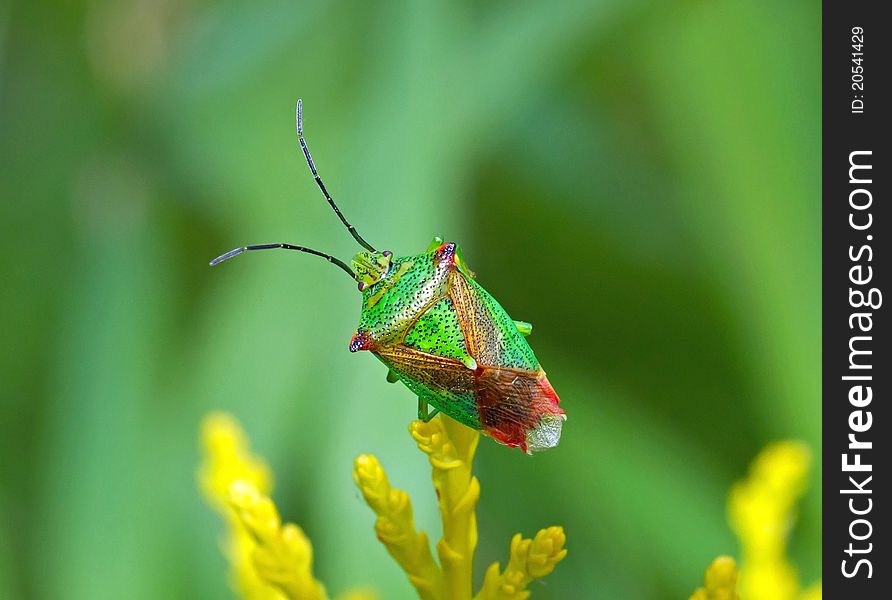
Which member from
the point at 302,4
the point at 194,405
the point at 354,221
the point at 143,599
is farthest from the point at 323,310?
the point at 302,4

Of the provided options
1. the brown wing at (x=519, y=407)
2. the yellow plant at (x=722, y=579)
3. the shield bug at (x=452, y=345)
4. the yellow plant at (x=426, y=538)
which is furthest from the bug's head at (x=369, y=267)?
the yellow plant at (x=722, y=579)

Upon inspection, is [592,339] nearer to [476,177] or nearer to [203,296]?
[476,177]

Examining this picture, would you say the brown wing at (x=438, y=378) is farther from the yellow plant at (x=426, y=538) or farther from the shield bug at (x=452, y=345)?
the yellow plant at (x=426, y=538)

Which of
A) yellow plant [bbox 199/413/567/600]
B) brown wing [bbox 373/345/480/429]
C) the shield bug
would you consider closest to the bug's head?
the shield bug

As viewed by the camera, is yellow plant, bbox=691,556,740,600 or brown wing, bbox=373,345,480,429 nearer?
yellow plant, bbox=691,556,740,600

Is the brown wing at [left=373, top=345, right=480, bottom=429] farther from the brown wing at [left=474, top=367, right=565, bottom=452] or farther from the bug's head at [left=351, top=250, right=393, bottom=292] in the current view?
the bug's head at [left=351, top=250, right=393, bottom=292]
